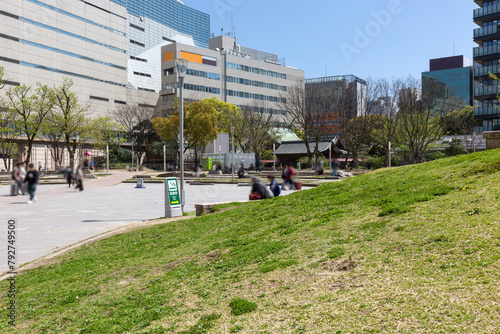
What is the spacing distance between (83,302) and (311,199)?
1779 cm

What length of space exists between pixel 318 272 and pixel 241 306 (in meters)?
3.77

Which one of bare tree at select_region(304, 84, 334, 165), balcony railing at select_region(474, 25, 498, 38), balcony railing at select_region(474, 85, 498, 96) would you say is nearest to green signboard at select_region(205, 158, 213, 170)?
bare tree at select_region(304, 84, 334, 165)

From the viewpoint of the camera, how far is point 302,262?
1884 centimetres

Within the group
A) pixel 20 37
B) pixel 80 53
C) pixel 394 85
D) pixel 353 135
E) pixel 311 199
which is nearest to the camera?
pixel 20 37

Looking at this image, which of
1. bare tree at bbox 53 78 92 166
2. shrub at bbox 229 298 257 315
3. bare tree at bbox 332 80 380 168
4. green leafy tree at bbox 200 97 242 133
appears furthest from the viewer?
green leafy tree at bbox 200 97 242 133

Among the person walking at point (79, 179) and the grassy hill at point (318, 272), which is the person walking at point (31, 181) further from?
the grassy hill at point (318, 272)

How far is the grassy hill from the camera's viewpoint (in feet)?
43.7

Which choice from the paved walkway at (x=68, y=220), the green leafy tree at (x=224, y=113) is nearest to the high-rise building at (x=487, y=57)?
the green leafy tree at (x=224, y=113)

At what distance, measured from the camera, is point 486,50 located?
141625mm

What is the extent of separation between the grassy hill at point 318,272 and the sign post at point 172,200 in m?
12.9

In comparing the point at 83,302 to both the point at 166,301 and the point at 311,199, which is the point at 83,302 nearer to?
the point at 166,301

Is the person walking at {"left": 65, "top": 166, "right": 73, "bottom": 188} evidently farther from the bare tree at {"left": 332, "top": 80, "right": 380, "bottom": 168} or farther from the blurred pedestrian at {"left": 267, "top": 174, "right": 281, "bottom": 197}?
the bare tree at {"left": 332, "top": 80, "right": 380, "bottom": 168}

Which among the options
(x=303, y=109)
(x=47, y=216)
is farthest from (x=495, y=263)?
(x=47, y=216)

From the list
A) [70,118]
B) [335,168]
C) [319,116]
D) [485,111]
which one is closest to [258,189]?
[335,168]
